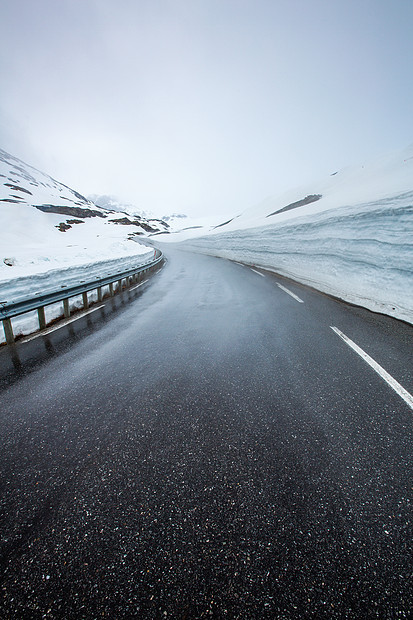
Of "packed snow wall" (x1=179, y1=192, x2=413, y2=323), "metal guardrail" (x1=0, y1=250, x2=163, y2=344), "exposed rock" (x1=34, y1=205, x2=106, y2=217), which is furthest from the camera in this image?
"exposed rock" (x1=34, y1=205, x2=106, y2=217)

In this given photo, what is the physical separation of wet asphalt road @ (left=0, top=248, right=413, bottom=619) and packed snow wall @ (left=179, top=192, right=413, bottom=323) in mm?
3848

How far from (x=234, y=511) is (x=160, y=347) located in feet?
9.47

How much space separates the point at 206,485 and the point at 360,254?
9.65 m

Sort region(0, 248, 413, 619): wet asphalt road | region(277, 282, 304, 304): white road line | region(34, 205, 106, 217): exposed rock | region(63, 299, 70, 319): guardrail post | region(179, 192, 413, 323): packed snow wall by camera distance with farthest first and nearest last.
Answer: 1. region(34, 205, 106, 217): exposed rock
2. region(277, 282, 304, 304): white road line
3. region(179, 192, 413, 323): packed snow wall
4. region(63, 299, 70, 319): guardrail post
5. region(0, 248, 413, 619): wet asphalt road

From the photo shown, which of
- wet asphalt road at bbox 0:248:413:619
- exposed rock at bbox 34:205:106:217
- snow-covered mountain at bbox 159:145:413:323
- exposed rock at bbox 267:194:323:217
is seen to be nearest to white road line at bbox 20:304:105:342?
wet asphalt road at bbox 0:248:413:619

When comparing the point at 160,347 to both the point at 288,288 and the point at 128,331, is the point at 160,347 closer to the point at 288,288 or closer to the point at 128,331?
the point at 128,331

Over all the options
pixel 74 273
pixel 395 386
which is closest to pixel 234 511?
pixel 395 386

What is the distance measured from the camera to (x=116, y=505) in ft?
5.67

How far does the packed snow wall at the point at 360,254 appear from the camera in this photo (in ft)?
23.0

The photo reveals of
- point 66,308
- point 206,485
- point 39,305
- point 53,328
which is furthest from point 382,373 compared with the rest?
point 66,308

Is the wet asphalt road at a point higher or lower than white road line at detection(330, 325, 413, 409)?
lower

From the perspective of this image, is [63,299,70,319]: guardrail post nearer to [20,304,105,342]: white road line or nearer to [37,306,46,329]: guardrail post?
[20,304,105,342]: white road line

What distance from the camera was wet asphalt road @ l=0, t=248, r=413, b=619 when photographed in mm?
1281

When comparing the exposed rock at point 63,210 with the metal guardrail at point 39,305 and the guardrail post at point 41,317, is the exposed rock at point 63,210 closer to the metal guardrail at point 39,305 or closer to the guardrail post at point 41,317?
the metal guardrail at point 39,305
